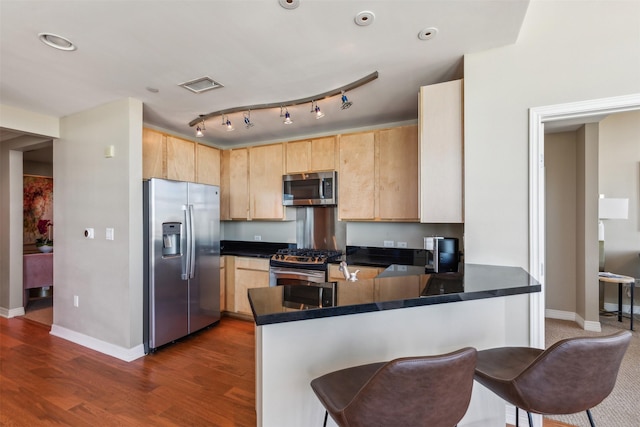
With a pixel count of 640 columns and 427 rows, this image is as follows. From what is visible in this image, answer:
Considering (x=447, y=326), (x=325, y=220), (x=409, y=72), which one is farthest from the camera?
(x=325, y=220)

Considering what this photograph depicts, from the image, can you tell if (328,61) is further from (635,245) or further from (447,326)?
(635,245)

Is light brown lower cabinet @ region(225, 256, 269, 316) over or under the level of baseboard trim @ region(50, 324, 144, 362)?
over

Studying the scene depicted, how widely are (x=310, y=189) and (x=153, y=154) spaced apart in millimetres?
1850

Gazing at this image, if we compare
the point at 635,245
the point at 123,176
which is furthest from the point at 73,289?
the point at 635,245

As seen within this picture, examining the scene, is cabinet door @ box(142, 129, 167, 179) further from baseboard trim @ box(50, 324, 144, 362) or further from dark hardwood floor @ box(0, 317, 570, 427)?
dark hardwood floor @ box(0, 317, 570, 427)

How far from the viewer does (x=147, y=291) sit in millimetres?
3033

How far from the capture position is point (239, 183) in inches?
171

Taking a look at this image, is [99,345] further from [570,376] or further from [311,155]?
[570,376]

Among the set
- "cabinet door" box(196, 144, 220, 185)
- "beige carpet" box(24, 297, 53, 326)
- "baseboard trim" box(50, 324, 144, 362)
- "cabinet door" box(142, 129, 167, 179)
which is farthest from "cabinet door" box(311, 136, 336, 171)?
"beige carpet" box(24, 297, 53, 326)

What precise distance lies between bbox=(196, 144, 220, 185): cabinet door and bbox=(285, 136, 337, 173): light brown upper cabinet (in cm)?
109

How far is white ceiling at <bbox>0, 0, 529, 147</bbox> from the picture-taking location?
162 centimetres

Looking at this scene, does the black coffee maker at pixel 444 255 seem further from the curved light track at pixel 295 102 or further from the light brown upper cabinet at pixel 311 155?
the light brown upper cabinet at pixel 311 155

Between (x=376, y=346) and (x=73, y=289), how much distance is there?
355 cm

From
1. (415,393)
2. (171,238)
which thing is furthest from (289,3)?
(171,238)
